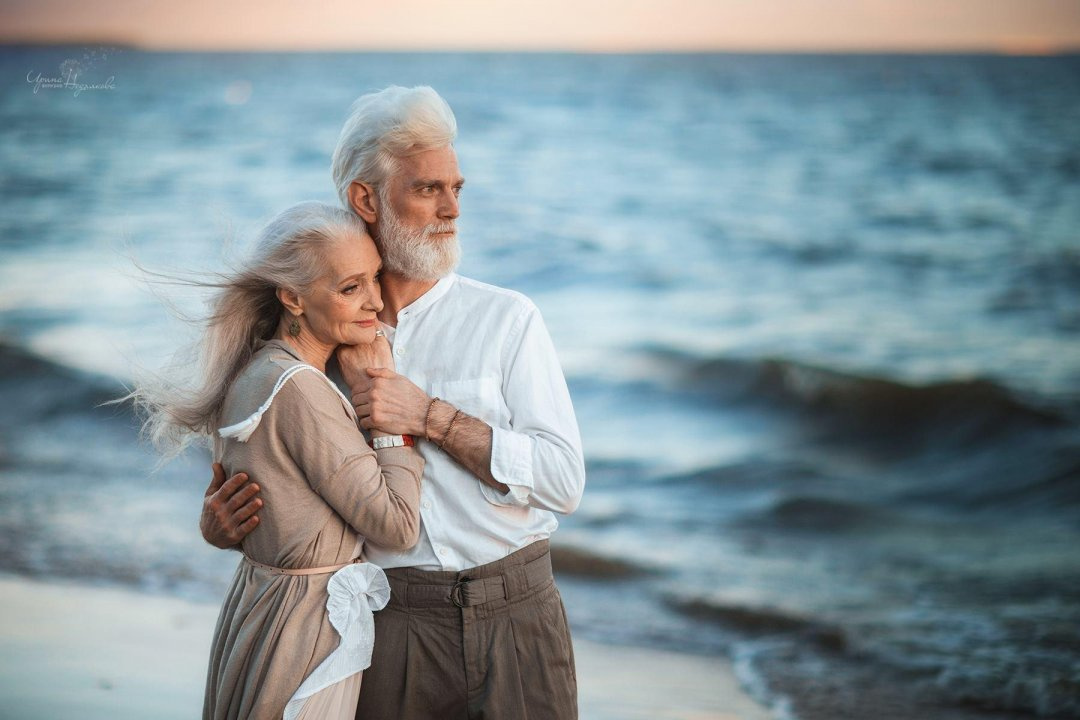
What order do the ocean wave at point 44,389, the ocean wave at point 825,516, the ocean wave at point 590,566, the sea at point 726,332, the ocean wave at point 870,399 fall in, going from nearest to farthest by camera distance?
the sea at point 726,332, the ocean wave at point 590,566, the ocean wave at point 825,516, the ocean wave at point 44,389, the ocean wave at point 870,399

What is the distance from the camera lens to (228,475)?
2291 mm

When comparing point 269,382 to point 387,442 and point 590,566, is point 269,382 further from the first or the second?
point 590,566

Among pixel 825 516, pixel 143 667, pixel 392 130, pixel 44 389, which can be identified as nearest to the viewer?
pixel 392 130

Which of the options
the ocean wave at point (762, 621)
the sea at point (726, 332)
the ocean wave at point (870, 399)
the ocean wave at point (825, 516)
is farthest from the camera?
the ocean wave at point (870, 399)

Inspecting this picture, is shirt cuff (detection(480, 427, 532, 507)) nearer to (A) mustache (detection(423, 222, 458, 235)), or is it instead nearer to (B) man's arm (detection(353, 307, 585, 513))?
(B) man's arm (detection(353, 307, 585, 513))

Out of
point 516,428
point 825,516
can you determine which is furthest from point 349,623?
point 825,516

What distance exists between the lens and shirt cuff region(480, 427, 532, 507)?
7.54ft

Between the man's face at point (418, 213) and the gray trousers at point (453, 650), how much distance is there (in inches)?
25.9

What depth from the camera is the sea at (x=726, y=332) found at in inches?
214

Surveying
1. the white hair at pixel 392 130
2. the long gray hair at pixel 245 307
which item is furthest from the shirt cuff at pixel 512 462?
the white hair at pixel 392 130

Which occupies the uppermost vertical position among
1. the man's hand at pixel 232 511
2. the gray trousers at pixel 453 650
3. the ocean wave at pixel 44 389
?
the ocean wave at pixel 44 389

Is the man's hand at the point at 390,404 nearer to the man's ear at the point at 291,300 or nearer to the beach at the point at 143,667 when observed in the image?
the man's ear at the point at 291,300

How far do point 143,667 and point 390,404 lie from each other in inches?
98.9

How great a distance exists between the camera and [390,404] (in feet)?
7.43
